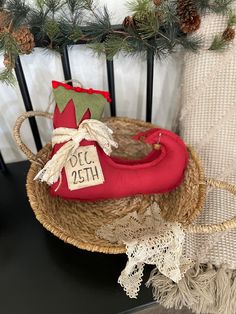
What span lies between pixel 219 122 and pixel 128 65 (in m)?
0.23

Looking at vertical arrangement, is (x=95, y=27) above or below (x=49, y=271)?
above

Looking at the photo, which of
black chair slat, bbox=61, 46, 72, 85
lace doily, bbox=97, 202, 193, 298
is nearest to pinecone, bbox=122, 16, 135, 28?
black chair slat, bbox=61, 46, 72, 85

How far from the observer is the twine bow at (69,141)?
0.56 m

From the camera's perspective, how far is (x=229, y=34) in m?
0.59

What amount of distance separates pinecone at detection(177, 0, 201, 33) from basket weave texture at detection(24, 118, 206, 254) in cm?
21

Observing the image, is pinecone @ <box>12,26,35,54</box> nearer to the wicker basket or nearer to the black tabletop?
the wicker basket

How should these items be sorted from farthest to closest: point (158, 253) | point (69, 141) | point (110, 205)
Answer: point (110, 205) → point (69, 141) → point (158, 253)

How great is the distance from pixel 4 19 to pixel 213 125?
1.44ft

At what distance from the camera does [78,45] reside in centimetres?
64

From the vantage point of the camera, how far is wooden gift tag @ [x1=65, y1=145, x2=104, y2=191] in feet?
1.87

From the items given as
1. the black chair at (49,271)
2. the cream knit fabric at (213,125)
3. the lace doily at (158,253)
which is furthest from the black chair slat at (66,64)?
the lace doily at (158,253)

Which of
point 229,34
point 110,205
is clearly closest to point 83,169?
point 110,205

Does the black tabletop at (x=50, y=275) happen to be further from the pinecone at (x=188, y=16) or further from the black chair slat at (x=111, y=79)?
the pinecone at (x=188, y=16)

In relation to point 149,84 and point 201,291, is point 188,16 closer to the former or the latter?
point 149,84
